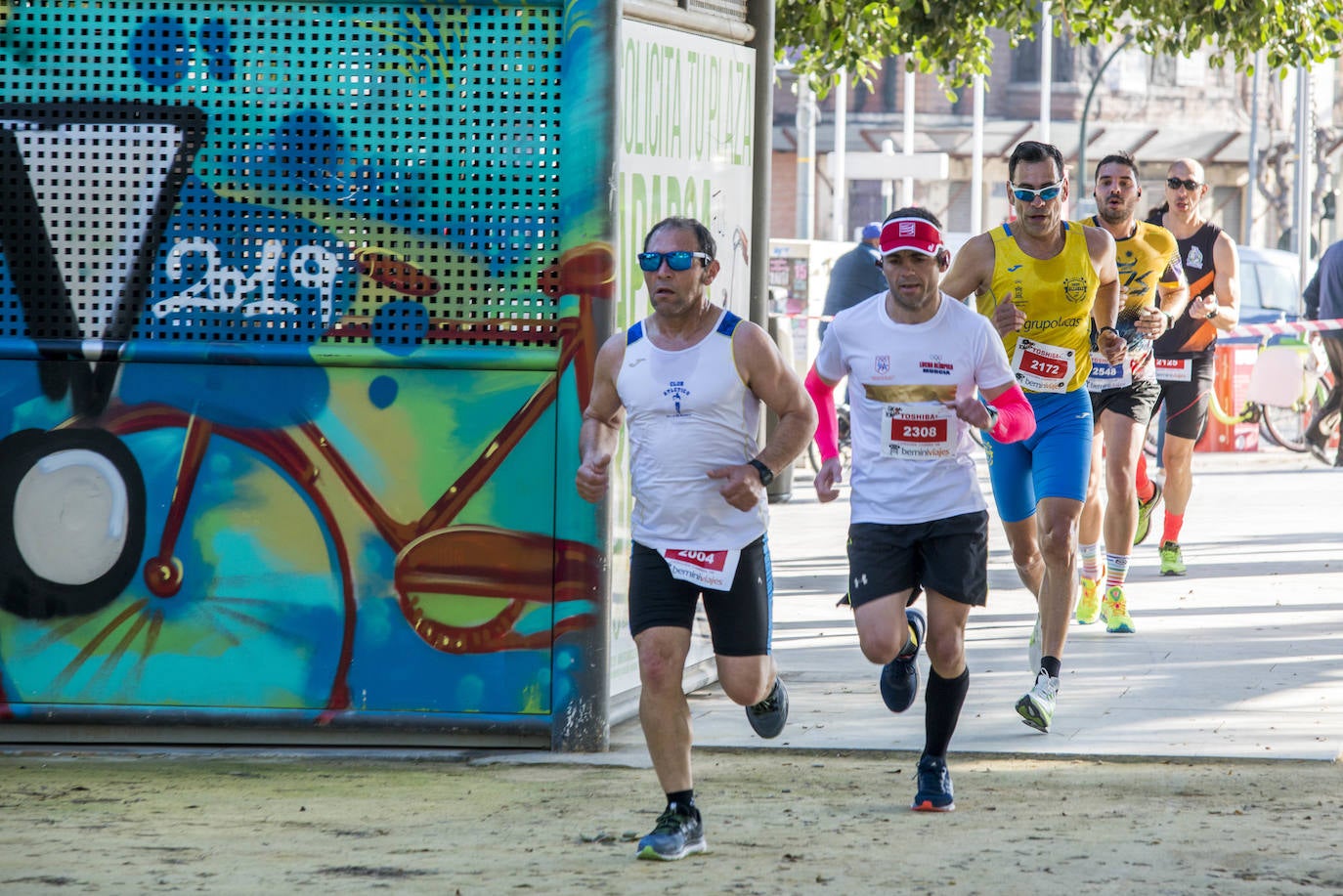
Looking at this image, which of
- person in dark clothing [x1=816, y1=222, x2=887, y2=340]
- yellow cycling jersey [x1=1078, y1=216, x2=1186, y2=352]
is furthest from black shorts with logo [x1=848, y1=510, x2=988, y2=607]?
person in dark clothing [x1=816, y1=222, x2=887, y2=340]

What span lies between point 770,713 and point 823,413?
950 millimetres

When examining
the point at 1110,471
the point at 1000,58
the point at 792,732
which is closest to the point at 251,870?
the point at 792,732

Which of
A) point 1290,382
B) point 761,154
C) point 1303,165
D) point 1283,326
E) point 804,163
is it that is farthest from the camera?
point 1303,165

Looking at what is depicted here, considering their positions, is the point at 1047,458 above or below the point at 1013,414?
below

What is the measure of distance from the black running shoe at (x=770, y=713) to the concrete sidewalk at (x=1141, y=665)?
81cm

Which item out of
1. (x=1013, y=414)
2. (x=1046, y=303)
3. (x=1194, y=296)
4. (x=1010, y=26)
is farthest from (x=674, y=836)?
(x=1010, y=26)

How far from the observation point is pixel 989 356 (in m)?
5.94

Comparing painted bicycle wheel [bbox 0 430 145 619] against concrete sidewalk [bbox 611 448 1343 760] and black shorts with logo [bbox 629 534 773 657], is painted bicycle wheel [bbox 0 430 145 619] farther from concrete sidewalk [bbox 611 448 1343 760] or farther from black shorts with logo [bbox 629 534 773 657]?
black shorts with logo [bbox 629 534 773 657]

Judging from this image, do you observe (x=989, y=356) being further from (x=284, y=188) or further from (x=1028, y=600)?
(x=1028, y=600)

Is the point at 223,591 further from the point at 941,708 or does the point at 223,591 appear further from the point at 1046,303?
the point at 1046,303

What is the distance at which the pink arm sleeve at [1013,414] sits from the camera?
5918 millimetres

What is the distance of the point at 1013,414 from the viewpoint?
5945mm

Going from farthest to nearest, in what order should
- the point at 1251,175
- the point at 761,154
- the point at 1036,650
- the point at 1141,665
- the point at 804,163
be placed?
the point at 1251,175 → the point at 804,163 → the point at 761,154 → the point at 1141,665 → the point at 1036,650

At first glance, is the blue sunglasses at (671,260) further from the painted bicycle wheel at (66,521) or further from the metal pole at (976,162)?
the metal pole at (976,162)
